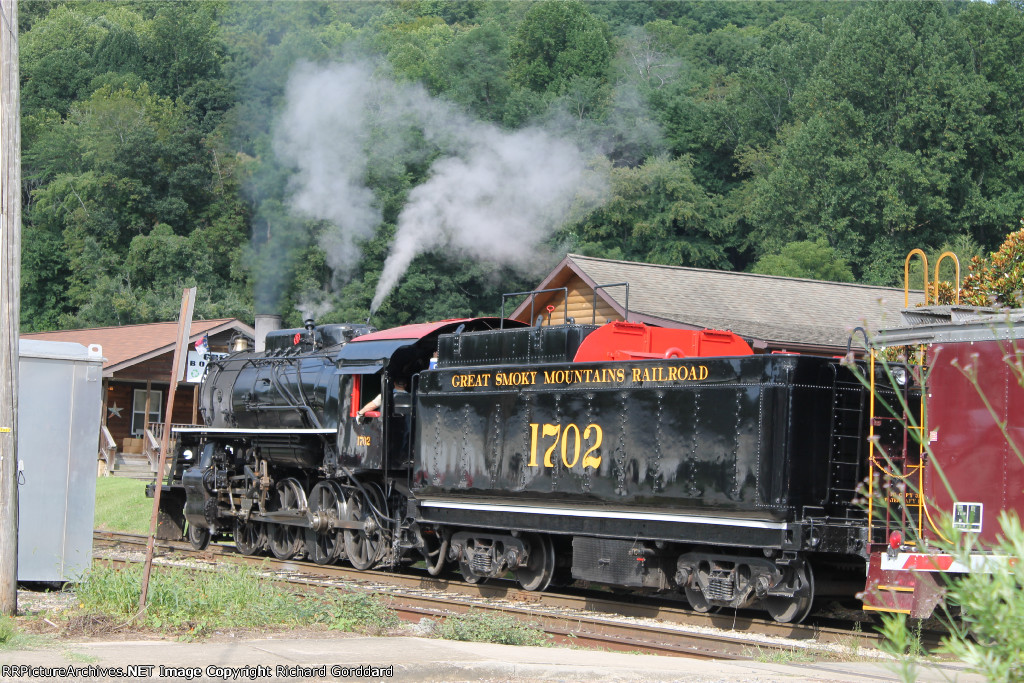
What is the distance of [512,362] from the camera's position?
12984mm

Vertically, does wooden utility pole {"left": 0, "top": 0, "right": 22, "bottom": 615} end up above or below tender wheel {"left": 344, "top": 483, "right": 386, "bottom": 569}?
above

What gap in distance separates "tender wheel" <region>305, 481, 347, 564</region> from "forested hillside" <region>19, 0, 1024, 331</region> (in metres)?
16.6

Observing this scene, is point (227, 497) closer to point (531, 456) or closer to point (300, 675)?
point (531, 456)

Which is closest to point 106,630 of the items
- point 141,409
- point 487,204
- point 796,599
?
point 796,599

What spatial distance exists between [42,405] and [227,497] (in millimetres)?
6492

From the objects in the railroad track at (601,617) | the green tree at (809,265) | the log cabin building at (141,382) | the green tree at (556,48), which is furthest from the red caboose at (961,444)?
the green tree at (556,48)

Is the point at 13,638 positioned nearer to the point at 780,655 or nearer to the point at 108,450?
the point at 780,655

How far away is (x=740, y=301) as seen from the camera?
21.8 meters

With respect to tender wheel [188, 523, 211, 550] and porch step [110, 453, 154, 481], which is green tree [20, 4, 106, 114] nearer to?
porch step [110, 453, 154, 481]

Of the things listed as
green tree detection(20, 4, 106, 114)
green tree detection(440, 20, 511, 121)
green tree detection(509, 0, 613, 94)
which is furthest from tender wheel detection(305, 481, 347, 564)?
green tree detection(20, 4, 106, 114)

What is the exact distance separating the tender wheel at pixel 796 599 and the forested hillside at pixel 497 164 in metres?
23.9

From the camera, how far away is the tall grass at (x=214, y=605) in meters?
9.18

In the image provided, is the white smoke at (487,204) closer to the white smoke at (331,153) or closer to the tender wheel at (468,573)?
the white smoke at (331,153)

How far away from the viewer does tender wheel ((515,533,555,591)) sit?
12.8 metres
